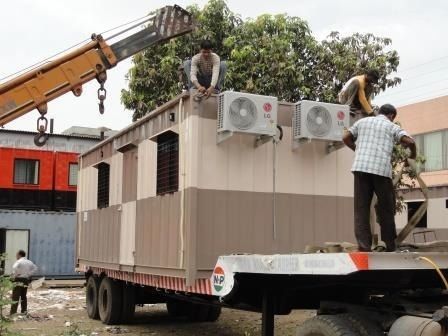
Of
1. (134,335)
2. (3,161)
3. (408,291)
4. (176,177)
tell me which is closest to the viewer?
(408,291)

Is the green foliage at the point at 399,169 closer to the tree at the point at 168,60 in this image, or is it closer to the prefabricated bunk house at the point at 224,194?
the prefabricated bunk house at the point at 224,194

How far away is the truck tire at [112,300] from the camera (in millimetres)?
10914

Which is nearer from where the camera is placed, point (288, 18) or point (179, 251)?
point (179, 251)

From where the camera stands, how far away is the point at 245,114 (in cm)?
683

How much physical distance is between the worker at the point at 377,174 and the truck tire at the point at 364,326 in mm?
619

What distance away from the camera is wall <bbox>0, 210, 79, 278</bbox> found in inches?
875

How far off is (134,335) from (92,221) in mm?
2492

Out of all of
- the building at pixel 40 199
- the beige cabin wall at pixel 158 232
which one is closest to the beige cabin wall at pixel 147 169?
the beige cabin wall at pixel 158 232

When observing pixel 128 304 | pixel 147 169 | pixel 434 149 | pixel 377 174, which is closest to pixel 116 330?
pixel 128 304

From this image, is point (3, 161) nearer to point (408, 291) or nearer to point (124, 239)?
point (124, 239)

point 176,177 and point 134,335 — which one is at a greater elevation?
point 176,177

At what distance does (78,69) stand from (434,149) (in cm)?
1723

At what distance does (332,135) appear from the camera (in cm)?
723

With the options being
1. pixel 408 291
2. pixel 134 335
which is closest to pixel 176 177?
pixel 408 291
